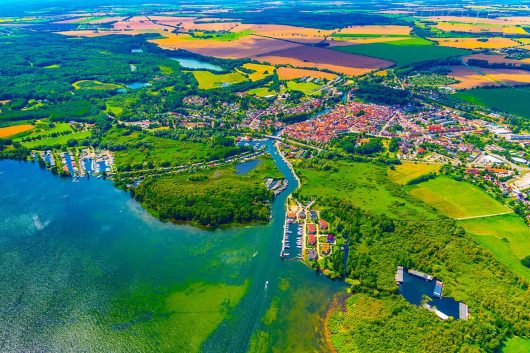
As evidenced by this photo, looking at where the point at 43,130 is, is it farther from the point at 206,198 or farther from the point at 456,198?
the point at 456,198

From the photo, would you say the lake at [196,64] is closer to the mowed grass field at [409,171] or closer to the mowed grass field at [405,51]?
the mowed grass field at [405,51]

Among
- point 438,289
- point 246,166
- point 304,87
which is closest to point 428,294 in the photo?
point 438,289

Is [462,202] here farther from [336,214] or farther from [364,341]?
[364,341]

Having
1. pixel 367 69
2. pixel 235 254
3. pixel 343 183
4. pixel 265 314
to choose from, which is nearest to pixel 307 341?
pixel 265 314

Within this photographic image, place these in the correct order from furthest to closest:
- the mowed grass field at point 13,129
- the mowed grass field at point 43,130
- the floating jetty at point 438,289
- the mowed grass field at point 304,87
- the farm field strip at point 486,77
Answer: the farm field strip at point 486,77 < the mowed grass field at point 304,87 < the mowed grass field at point 13,129 < the mowed grass field at point 43,130 < the floating jetty at point 438,289

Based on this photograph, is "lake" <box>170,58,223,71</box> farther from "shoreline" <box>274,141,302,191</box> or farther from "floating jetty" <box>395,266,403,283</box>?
"floating jetty" <box>395,266,403,283</box>

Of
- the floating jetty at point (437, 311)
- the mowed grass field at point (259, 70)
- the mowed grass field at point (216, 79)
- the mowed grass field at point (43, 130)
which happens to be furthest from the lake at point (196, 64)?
the floating jetty at point (437, 311)
